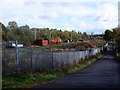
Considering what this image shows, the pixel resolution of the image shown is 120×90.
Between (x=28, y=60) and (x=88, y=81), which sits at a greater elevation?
(x=28, y=60)

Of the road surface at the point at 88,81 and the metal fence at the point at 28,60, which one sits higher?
the metal fence at the point at 28,60

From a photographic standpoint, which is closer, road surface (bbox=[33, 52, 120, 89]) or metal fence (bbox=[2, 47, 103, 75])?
road surface (bbox=[33, 52, 120, 89])

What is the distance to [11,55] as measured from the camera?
27.5 metres

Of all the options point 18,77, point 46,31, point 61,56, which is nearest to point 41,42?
point 46,31

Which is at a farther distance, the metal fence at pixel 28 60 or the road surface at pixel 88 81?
the metal fence at pixel 28 60

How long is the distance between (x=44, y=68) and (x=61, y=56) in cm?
918

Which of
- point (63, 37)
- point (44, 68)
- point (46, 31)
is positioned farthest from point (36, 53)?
point (63, 37)

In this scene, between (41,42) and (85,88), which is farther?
(41,42)

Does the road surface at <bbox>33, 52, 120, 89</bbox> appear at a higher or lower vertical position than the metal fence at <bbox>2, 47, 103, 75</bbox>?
lower

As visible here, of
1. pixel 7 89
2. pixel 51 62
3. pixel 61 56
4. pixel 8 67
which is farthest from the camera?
pixel 61 56

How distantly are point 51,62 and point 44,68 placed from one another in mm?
4208

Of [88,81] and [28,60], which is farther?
[28,60]

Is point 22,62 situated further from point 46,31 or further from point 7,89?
point 46,31

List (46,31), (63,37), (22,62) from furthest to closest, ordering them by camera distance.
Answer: (63,37)
(46,31)
(22,62)
